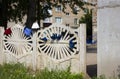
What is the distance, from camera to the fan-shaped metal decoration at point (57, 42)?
37.4 feet

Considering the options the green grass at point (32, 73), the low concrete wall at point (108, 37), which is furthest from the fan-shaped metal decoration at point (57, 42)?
the low concrete wall at point (108, 37)

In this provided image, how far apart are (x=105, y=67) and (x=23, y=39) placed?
167 inches

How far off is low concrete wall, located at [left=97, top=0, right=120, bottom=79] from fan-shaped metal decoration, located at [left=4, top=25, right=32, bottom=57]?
351cm

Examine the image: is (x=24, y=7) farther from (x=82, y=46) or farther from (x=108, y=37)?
(x=108, y=37)

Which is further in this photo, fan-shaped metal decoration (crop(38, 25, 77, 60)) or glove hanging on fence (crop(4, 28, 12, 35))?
glove hanging on fence (crop(4, 28, 12, 35))

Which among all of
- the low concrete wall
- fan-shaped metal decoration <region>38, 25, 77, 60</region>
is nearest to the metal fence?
fan-shaped metal decoration <region>38, 25, 77, 60</region>

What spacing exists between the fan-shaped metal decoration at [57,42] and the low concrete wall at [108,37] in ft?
4.06

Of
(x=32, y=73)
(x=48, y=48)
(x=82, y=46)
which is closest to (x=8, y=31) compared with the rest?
(x=48, y=48)

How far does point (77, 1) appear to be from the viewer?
27.8m

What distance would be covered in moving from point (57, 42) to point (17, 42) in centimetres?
236

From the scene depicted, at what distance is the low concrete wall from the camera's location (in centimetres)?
975

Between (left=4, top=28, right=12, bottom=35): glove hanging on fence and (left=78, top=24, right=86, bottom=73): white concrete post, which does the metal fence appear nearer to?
(left=78, top=24, right=86, bottom=73): white concrete post

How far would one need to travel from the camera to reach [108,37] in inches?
394

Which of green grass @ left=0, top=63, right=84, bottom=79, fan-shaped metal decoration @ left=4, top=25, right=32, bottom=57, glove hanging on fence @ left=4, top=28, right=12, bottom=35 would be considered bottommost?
green grass @ left=0, top=63, right=84, bottom=79
